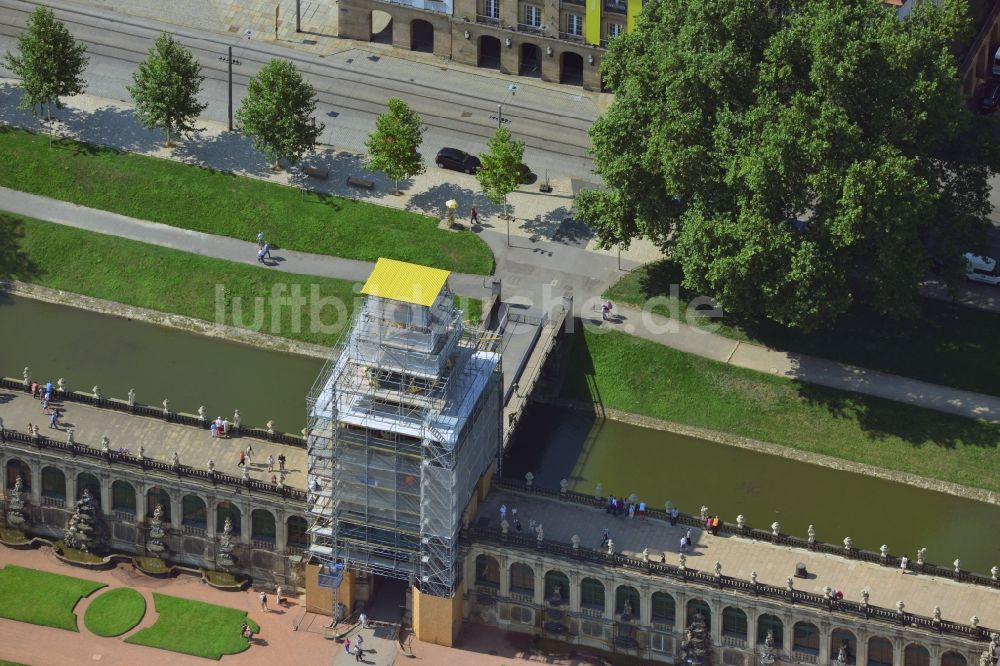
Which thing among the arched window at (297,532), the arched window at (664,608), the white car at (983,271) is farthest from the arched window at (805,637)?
the white car at (983,271)

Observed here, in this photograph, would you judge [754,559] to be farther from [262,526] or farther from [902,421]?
[262,526]

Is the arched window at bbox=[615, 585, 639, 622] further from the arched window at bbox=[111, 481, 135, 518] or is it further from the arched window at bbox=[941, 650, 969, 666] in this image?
the arched window at bbox=[111, 481, 135, 518]

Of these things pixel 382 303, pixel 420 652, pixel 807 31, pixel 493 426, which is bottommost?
pixel 420 652

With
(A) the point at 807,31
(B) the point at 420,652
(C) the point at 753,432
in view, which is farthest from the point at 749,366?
(B) the point at 420,652

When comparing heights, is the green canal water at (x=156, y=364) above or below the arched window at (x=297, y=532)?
above

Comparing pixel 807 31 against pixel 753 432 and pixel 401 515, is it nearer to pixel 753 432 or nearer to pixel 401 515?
pixel 753 432

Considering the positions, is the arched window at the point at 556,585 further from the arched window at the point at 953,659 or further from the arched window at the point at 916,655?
the arched window at the point at 953,659
